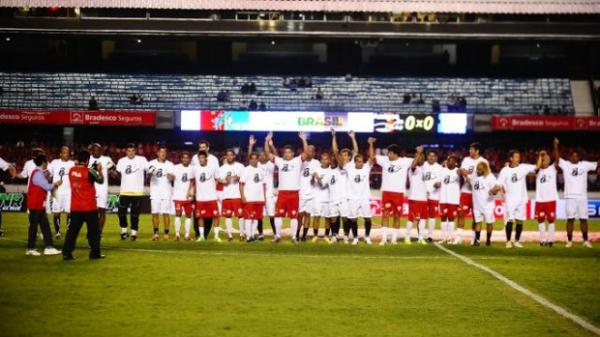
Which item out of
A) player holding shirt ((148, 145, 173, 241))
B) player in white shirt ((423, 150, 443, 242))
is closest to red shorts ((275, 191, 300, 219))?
player holding shirt ((148, 145, 173, 241))

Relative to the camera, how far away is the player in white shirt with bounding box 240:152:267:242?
21156 millimetres

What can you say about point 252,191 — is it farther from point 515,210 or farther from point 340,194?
point 515,210

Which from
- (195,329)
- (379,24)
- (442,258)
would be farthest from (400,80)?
(195,329)

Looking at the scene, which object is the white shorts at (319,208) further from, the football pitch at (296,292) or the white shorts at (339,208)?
the football pitch at (296,292)

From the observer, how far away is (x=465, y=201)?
21.5m

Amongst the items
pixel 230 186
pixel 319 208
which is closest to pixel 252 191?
pixel 230 186

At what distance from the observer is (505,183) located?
69.2 ft

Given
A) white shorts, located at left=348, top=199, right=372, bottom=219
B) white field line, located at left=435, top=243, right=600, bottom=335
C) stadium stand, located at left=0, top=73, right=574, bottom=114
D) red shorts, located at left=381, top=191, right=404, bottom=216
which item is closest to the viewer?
white field line, located at left=435, top=243, right=600, bottom=335

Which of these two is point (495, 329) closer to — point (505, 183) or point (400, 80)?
point (505, 183)

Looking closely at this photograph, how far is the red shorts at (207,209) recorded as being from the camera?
20984 mm

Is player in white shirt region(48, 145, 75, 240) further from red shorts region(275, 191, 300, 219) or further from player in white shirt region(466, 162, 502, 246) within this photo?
player in white shirt region(466, 162, 502, 246)

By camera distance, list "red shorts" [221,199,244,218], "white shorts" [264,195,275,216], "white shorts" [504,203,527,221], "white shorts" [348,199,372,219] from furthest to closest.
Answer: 1. "white shorts" [264,195,275,216]
2. "red shorts" [221,199,244,218]
3. "white shorts" [348,199,372,219]
4. "white shorts" [504,203,527,221]

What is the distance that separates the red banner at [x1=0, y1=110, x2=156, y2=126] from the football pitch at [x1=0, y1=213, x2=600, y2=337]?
2415 cm

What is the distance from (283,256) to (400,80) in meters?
30.6
